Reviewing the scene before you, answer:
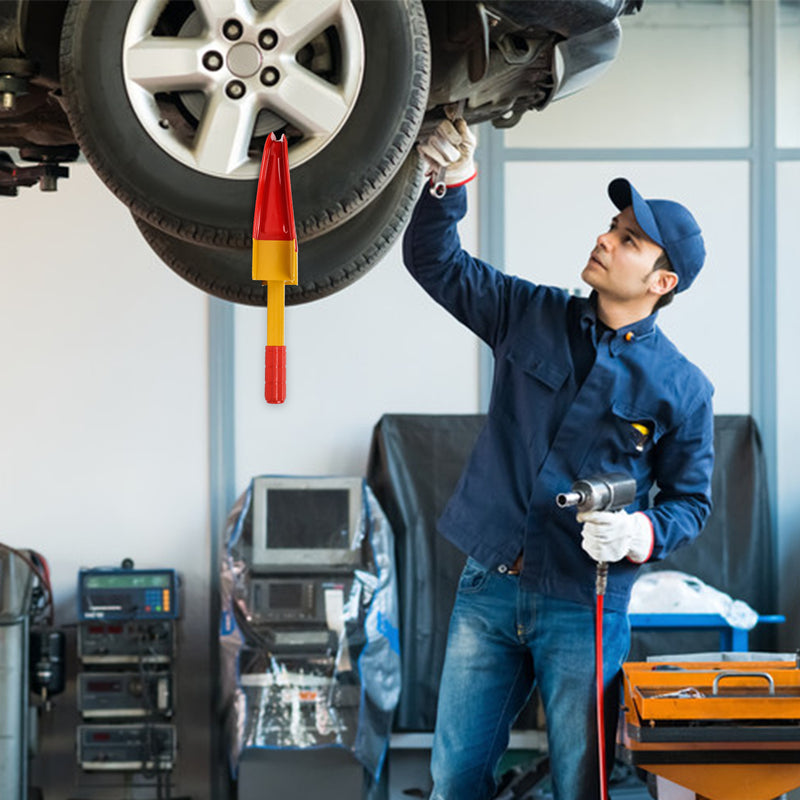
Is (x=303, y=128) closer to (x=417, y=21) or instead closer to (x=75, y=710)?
(x=417, y=21)

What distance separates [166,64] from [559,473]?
1277mm

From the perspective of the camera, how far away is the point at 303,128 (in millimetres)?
2082

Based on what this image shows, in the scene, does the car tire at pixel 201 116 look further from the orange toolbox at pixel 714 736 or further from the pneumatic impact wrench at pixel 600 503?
the orange toolbox at pixel 714 736

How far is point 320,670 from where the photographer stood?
4871mm

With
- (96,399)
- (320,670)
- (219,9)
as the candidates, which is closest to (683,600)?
(320,670)

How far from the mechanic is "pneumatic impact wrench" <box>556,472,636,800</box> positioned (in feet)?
0.07

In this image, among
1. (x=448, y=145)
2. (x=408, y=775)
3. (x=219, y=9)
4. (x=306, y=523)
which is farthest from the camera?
(x=408, y=775)

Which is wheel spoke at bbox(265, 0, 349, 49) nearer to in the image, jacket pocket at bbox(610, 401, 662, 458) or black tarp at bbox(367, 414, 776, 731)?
jacket pocket at bbox(610, 401, 662, 458)

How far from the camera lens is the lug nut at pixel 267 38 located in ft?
6.73

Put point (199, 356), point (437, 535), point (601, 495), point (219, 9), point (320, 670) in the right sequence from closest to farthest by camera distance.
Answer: point (219, 9), point (601, 495), point (320, 670), point (437, 535), point (199, 356)

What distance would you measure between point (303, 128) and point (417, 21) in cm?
23

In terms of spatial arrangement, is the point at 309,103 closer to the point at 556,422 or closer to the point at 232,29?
the point at 232,29

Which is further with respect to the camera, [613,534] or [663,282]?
[663,282]

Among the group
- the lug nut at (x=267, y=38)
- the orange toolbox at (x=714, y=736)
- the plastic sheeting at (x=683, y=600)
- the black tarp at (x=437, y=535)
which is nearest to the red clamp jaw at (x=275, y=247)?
the lug nut at (x=267, y=38)
